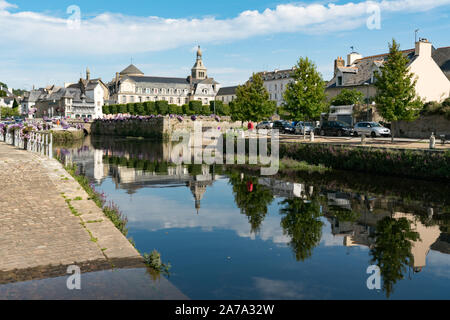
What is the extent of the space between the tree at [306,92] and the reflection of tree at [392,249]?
2251 centimetres

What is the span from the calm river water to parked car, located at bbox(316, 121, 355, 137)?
1696cm

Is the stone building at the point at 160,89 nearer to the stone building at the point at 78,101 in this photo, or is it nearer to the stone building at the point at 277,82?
the stone building at the point at 78,101

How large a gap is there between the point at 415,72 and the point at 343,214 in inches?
1440

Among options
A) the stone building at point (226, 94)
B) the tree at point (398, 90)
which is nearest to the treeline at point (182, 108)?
the stone building at point (226, 94)

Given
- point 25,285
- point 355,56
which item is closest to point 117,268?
point 25,285

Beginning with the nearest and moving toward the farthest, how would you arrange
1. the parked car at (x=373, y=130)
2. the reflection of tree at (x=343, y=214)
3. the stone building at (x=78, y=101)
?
the reflection of tree at (x=343, y=214)
the parked car at (x=373, y=130)
the stone building at (x=78, y=101)

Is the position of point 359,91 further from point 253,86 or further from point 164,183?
point 164,183

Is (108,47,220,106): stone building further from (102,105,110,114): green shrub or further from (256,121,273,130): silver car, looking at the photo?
(256,121,273,130): silver car

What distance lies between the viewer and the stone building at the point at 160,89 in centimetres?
12975

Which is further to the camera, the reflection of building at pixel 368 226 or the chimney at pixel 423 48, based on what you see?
the chimney at pixel 423 48

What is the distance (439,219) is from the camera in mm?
14719

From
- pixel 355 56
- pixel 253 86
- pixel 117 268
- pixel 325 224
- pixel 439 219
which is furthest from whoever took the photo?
pixel 355 56

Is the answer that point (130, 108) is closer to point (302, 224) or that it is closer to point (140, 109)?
point (140, 109)

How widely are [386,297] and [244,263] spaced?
321 centimetres
